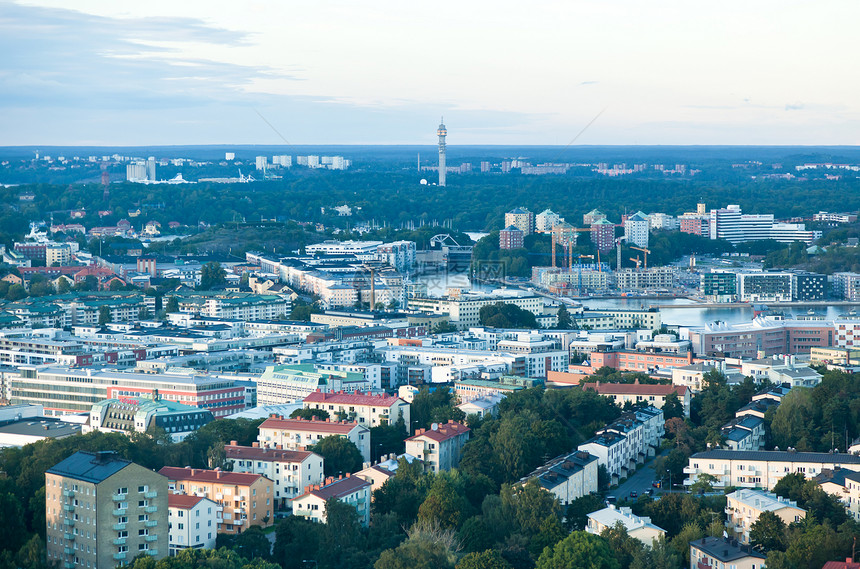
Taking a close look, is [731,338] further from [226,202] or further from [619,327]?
[226,202]

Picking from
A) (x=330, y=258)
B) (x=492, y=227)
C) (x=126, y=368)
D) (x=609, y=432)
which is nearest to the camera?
(x=609, y=432)

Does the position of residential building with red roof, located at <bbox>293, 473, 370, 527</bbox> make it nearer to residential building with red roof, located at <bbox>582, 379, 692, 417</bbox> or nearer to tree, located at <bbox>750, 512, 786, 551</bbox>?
tree, located at <bbox>750, 512, 786, 551</bbox>

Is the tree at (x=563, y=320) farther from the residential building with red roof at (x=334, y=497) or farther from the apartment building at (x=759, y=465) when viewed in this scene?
the residential building with red roof at (x=334, y=497)

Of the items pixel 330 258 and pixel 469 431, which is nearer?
pixel 469 431

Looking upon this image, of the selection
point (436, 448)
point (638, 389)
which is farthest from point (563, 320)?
point (436, 448)

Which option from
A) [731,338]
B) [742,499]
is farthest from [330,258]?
[742,499]

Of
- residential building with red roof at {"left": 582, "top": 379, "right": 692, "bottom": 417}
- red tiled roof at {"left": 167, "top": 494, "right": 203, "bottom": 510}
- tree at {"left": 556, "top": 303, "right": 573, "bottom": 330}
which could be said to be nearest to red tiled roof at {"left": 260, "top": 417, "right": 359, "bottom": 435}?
red tiled roof at {"left": 167, "top": 494, "right": 203, "bottom": 510}

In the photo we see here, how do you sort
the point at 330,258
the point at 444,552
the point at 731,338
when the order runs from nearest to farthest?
the point at 444,552 → the point at 731,338 → the point at 330,258

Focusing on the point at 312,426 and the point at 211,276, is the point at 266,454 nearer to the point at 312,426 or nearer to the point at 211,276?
the point at 312,426
